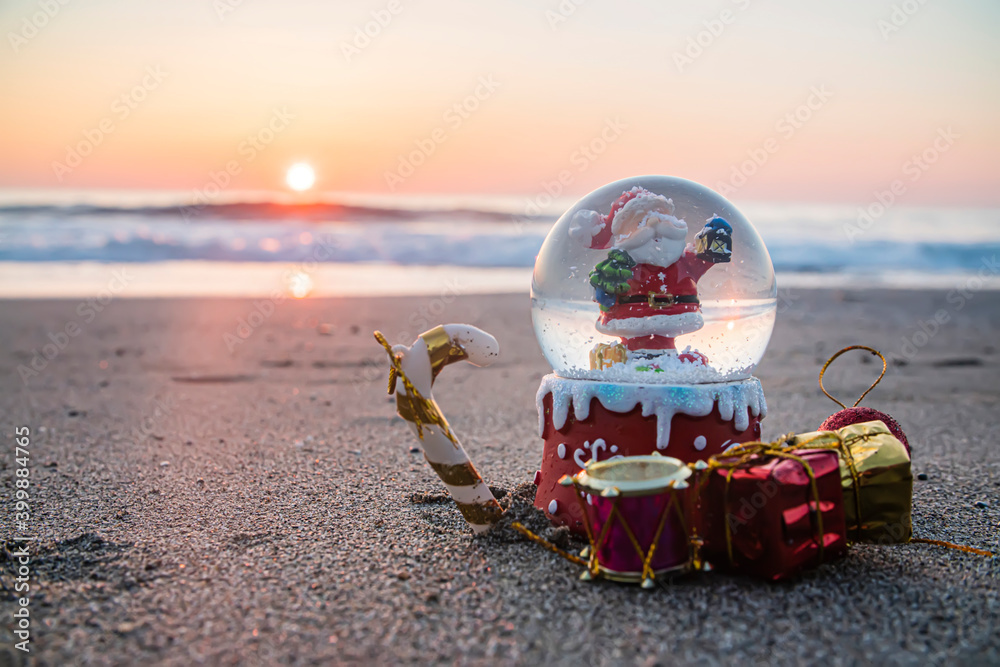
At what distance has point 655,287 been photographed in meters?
3.19

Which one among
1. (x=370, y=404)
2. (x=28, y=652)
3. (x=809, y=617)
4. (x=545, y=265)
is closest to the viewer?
(x=28, y=652)

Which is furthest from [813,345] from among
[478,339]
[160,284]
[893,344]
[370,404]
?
[160,284]

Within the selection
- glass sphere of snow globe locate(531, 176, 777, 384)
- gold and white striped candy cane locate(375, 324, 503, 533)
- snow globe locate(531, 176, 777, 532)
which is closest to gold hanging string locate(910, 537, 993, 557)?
snow globe locate(531, 176, 777, 532)

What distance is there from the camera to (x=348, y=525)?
3.43 m

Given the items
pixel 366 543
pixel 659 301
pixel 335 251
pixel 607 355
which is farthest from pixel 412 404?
pixel 335 251

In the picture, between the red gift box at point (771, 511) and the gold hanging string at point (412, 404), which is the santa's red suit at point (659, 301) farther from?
the gold hanging string at point (412, 404)

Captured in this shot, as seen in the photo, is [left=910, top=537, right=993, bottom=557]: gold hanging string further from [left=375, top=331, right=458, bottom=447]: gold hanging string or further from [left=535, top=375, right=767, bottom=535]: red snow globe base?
[left=375, top=331, right=458, bottom=447]: gold hanging string

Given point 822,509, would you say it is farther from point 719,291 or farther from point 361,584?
point 361,584

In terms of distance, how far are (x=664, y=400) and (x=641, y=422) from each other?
12 cm

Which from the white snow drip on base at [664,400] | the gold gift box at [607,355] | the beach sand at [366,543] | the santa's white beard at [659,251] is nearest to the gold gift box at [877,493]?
the beach sand at [366,543]

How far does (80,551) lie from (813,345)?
7557mm

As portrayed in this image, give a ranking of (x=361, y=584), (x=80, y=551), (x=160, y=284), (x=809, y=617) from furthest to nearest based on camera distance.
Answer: (x=160, y=284), (x=80, y=551), (x=361, y=584), (x=809, y=617)

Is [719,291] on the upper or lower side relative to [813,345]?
upper

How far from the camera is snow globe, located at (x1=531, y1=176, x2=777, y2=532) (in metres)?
3.06
